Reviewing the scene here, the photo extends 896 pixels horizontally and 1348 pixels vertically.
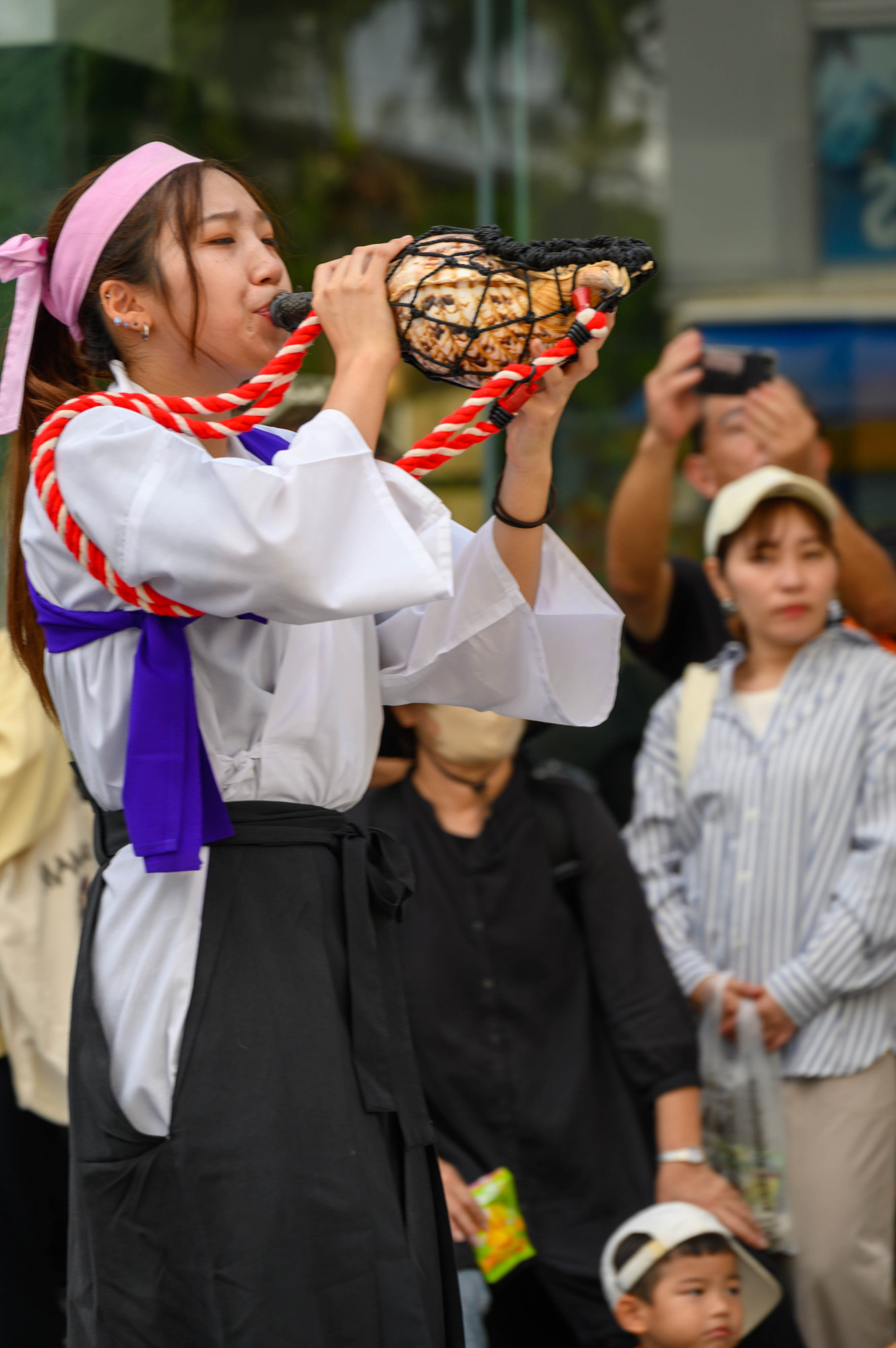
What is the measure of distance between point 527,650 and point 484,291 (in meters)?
0.45

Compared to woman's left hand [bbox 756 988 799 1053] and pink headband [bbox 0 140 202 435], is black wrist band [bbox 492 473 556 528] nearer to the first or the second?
pink headband [bbox 0 140 202 435]

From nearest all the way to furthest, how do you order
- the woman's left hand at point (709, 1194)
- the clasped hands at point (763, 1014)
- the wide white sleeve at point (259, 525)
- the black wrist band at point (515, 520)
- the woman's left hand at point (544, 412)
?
the wide white sleeve at point (259, 525), the woman's left hand at point (544, 412), the black wrist band at point (515, 520), the woman's left hand at point (709, 1194), the clasped hands at point (763, 1014)

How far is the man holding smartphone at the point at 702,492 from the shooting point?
3273 mm

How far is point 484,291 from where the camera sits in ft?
4.88

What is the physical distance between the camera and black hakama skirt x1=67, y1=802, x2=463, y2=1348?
1.48 meters

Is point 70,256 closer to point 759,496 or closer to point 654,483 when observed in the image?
point 759,496

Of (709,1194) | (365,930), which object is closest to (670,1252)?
(709,1194)

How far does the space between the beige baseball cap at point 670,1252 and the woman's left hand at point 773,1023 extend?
0.35m

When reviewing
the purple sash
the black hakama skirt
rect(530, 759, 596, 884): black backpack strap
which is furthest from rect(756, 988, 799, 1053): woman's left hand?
the purple sash

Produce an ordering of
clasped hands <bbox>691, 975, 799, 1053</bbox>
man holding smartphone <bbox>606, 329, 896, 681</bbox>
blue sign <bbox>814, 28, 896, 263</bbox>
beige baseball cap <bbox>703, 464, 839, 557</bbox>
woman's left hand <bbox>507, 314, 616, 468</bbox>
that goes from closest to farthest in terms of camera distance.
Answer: woman's left hand <bbox>507, 314, 616, 468</bbox>, clasped hands <bbox>691, 975, 799, 1053</bbox>, beige baseball cap <bbox>703, 464, 839, 557</bbox>, man holding smartphone <bbox>606, 329, 896, 681</bbox>, blue sign <bbox>814, 28, 896, 263</bbox>

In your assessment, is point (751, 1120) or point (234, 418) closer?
point (234, 418)

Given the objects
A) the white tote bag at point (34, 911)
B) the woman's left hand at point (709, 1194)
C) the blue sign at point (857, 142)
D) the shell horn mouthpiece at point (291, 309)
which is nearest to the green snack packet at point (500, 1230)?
the woman's left hand at point (709, 1194)

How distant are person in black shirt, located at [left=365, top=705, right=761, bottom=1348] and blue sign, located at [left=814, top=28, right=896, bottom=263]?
2.87 m

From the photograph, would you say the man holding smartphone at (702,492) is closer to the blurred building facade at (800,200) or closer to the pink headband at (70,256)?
the blurred building facade at (800,200)
